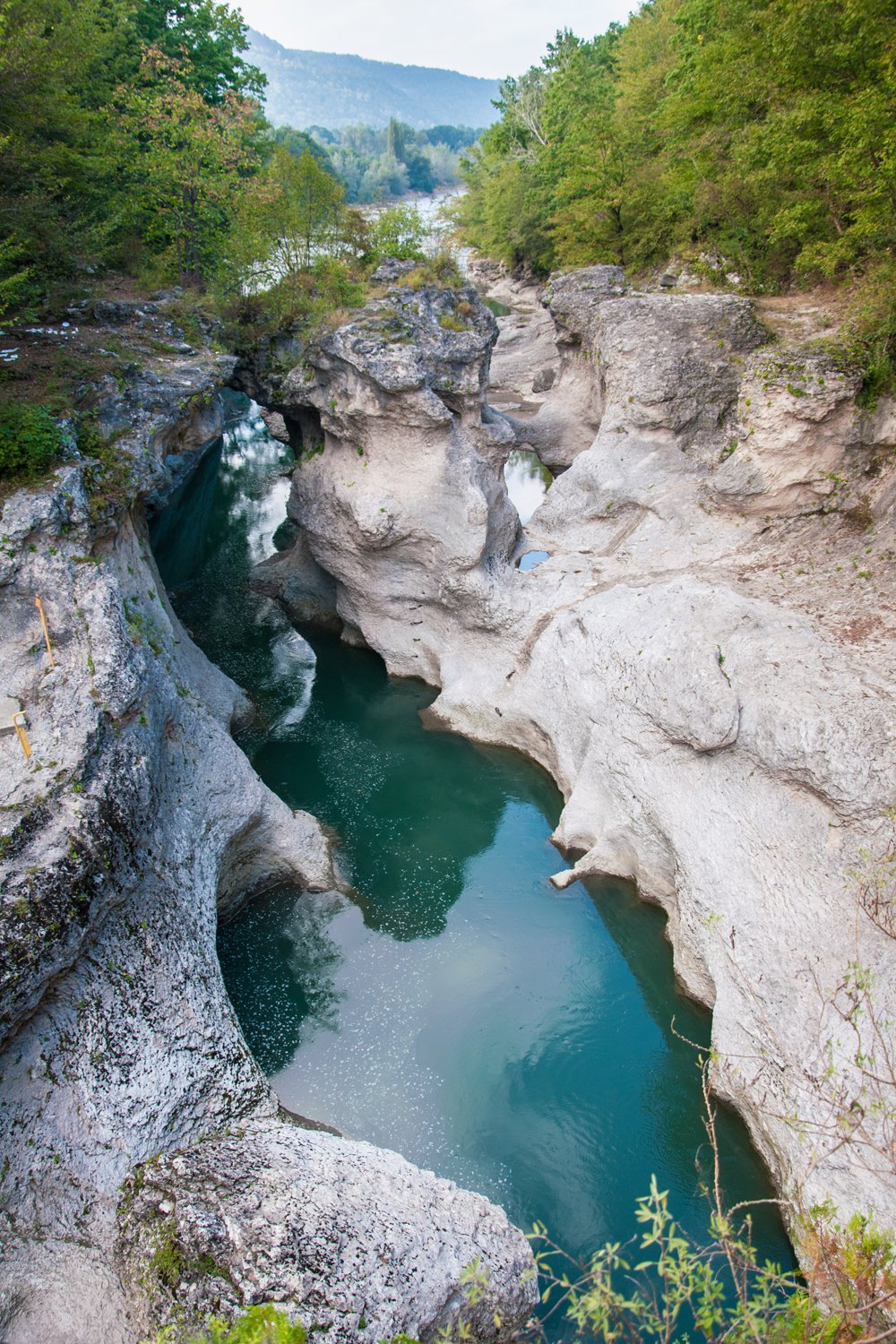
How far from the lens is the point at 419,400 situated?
15.7 metres

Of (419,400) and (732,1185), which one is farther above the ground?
(419,400)

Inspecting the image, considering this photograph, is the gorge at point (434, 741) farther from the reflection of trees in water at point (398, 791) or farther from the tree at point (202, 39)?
the tree at point (202, 39)

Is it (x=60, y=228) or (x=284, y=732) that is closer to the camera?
(x=60, y=228)

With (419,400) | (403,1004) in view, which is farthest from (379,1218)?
(419,400)

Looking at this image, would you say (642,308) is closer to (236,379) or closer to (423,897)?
(236,379)

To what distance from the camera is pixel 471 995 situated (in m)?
11.0

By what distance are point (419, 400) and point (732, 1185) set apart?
14155 millimetres

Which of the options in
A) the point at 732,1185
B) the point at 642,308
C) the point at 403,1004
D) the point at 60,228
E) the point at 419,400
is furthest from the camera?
the point at 642,308

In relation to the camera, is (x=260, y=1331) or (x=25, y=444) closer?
(x=260, y=1331)

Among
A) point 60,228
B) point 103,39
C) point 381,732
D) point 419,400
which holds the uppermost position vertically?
point 103,39

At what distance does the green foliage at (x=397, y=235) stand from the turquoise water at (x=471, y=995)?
11630mm

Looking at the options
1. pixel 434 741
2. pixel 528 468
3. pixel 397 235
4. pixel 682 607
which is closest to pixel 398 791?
pixel 434 741

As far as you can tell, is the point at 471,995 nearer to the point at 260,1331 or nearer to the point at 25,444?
the point at 260,1331

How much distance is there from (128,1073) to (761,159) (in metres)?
19.1
